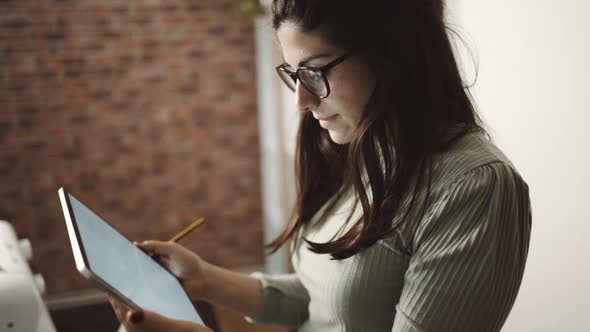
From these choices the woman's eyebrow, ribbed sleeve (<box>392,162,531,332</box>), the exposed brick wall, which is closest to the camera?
ribbed sleeve (<box>392,162,531,332</box>)

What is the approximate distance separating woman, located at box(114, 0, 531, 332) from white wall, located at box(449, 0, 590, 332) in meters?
0.46

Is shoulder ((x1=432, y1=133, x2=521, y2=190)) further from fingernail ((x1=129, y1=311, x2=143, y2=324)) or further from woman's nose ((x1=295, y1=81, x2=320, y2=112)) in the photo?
fingernail ((x1=129, y1=311, x2=143, y2=324))

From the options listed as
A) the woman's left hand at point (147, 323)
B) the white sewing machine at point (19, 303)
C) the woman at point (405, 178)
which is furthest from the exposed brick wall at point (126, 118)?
the woman's left hand at point (147, 323)

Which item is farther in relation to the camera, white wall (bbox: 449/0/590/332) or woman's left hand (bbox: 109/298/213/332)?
white wall (bbox: 449/0/590/332)

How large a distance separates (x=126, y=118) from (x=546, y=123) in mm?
2549

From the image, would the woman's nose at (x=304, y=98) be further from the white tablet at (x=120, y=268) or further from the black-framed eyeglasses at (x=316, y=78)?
the white tablet at (x=120, y=268)

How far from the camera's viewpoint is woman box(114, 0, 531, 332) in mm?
872

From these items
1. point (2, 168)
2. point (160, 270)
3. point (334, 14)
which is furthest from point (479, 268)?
point (2, 168)

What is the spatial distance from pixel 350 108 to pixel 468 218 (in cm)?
29

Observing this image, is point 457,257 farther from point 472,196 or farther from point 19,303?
point 19,303

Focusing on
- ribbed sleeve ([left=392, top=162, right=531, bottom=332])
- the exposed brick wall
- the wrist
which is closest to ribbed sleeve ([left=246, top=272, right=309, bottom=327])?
the wrist

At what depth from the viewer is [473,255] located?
86 cm

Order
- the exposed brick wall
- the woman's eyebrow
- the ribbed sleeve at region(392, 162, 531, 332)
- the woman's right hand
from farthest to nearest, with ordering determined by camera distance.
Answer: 1. the exposed brick wall
2. the woman's right hand
3. the woman's eyebrow
4. the ribbed sleeve at region(392, 162, 531, 332)

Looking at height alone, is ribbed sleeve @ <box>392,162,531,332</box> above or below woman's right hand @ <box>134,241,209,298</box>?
above
